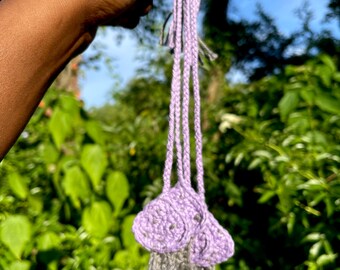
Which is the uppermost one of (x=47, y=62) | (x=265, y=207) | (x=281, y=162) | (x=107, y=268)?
(x=47, y=62)

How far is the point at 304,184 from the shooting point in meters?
2.24

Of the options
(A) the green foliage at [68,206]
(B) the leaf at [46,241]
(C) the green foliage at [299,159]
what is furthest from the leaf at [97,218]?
(C) the green foliage at [299,159]

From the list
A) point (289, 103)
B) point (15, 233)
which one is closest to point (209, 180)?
point (289, 103)

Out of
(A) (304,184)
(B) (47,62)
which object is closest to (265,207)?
(A) (304,184)

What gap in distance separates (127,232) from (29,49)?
1335 mm

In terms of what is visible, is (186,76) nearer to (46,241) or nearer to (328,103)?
(46,241)

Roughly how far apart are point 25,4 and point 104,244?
128 centimetres

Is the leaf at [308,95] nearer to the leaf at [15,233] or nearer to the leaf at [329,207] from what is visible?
the leaf at [329,207]

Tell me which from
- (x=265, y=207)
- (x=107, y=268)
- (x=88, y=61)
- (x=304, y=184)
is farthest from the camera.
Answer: (x=88, y=61)

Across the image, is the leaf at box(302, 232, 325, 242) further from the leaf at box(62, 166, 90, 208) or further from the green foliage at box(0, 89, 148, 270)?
the leaf at box(62, 166, 90, 208)

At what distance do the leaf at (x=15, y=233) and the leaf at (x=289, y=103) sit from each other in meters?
Result: 1.19

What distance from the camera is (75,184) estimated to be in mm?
1993

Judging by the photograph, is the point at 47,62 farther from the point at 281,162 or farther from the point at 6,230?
the point at 281,162

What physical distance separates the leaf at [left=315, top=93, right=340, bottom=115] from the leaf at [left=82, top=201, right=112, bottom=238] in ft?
3.11
